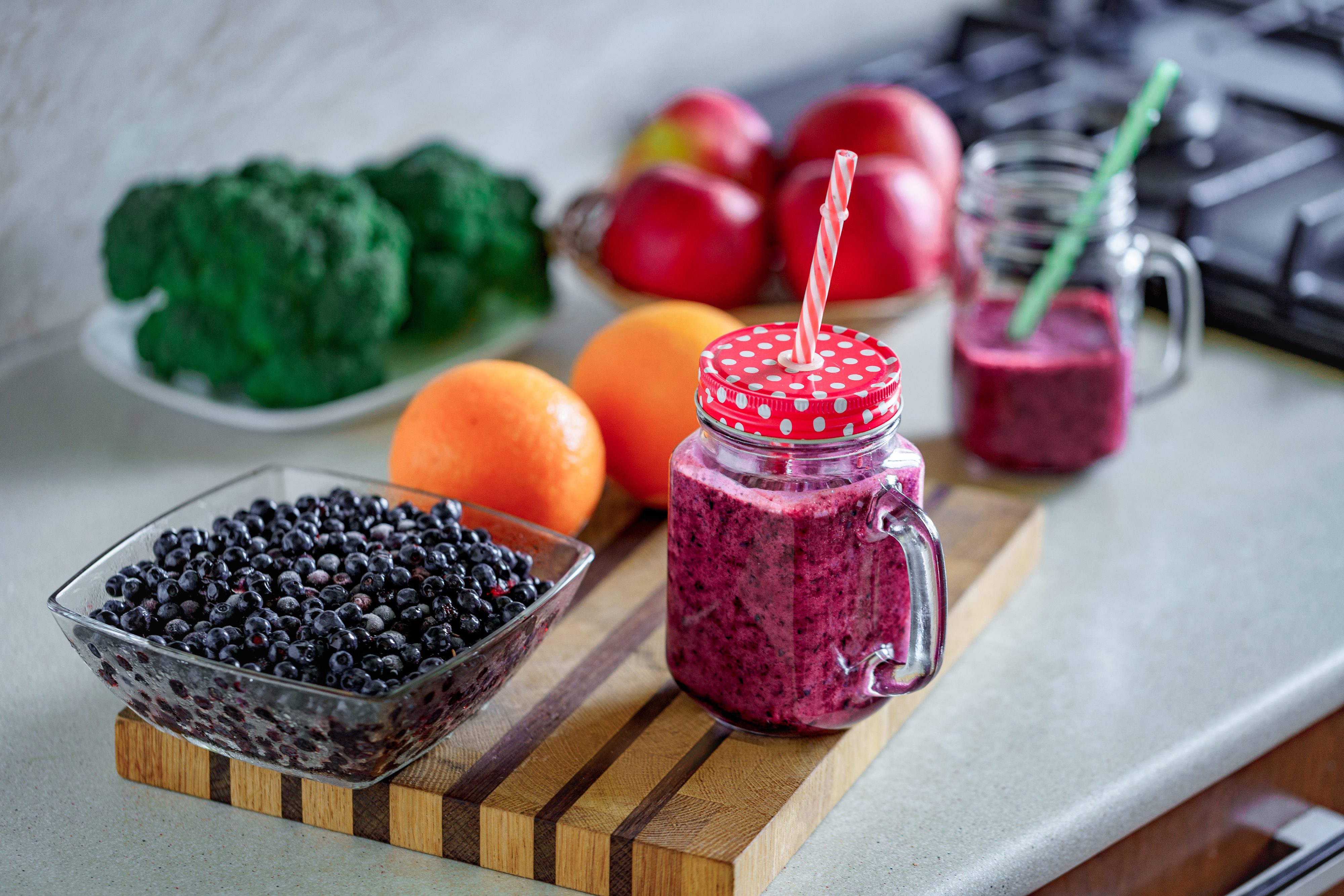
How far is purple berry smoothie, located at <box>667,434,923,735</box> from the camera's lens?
0.72 meters

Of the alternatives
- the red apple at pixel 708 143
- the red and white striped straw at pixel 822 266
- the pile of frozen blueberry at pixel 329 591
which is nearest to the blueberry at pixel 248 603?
the pile of frozen blueberry at pixel 329 591

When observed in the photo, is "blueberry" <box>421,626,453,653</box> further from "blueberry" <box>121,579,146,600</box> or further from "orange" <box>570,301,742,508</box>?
"orange" <box>570,301,742,508</box>

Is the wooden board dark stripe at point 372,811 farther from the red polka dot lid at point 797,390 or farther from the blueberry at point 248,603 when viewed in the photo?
the red polka dot lid at point 797,390

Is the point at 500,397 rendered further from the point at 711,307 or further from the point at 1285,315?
the point at 1285,315

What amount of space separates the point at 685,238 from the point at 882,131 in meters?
0.25

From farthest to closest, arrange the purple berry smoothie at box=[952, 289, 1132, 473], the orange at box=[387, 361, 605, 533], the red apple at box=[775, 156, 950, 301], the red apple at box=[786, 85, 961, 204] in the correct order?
the red apple at box=[786, 85, 961, 204] < the red apple at box=[775, 156, 950, 301] < the purple berry smoothie at box=[952, 289, 1132, 473] < the orange at box=[387, 361, 605, 533]

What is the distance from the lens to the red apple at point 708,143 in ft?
4.37

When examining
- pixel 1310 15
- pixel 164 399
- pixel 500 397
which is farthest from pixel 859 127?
pixel 1310 15

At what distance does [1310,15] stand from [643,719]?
1469 millimetres

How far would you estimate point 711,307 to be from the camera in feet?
4.02

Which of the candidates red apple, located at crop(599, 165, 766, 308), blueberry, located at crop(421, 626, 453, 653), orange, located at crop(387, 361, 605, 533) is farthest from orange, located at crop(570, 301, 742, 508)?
blueberry, located at crop(421, 626, 453, 653)

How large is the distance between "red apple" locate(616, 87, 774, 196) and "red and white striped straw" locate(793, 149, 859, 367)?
618 mm

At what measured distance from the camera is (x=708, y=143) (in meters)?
1.33

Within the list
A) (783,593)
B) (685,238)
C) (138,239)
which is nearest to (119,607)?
(783,593)
